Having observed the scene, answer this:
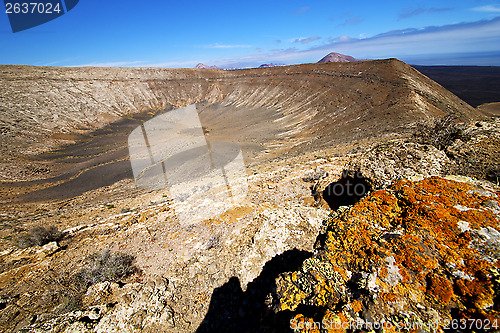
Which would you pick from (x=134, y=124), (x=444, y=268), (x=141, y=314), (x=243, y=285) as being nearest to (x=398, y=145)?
(x=444, y=268)

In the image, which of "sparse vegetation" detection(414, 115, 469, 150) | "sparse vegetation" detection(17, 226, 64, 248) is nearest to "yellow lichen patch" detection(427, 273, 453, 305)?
"sparse vegetation" detection(414, 115, 469, 150)

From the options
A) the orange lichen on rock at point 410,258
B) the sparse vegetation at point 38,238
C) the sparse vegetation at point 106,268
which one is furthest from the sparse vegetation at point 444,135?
the sparse vegetation at point 38,238

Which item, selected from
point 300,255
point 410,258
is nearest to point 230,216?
point 300,255

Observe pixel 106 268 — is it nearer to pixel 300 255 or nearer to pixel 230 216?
pixel 230 216

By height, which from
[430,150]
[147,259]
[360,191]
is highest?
[430,150]

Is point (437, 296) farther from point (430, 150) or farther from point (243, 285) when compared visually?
point (430, 150)

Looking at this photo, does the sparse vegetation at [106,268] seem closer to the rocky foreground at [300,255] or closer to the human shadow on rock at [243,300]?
the rocky foreground at [300,255]

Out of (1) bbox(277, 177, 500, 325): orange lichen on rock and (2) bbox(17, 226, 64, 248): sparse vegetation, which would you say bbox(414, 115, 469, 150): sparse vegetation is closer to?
(1) bbox(277, 177, 500, 325): orange lichen on rock
